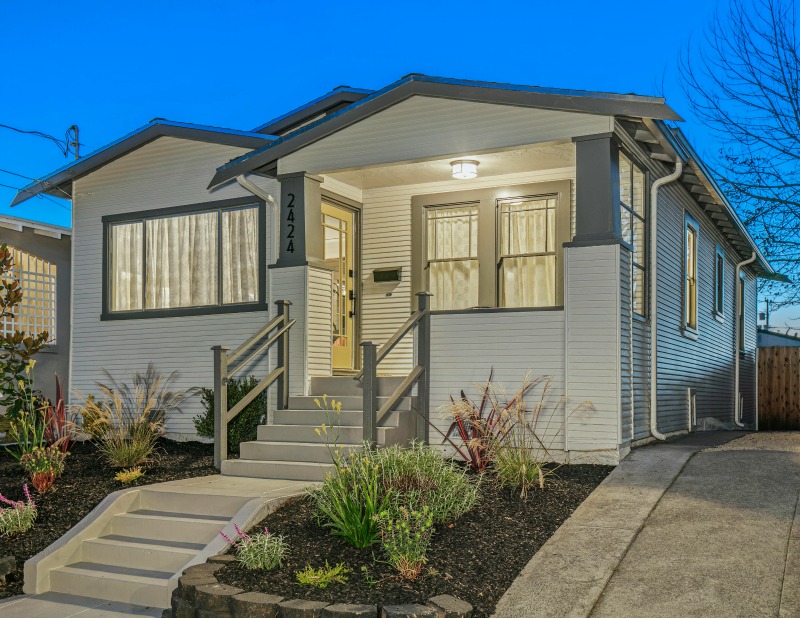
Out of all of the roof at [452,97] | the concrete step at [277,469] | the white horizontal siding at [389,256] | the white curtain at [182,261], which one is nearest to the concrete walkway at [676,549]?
the concrete step at [277,469]

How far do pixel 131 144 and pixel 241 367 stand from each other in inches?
186

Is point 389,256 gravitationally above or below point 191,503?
above

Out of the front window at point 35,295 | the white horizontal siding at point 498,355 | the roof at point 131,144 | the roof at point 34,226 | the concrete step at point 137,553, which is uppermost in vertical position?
the roof at point 131,144

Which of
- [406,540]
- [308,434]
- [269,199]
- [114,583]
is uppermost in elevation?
[269,199]

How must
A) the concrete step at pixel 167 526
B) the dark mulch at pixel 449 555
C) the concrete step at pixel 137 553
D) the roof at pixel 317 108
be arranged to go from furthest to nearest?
1. the roof at pixel 317 108
2. the concrete step at pixel 167 526
3. the concrete step at pixel 137 553
4. the dark mulch at pixel 449 555

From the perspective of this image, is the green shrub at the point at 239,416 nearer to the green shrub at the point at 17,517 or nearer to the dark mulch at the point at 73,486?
the dark mulch at the point at 73,486

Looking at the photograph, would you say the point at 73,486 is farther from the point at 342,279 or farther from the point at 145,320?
the point at 342,279

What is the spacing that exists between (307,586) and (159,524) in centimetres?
232

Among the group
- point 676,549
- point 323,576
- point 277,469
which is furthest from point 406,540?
point 277,469

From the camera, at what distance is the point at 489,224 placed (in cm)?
1090

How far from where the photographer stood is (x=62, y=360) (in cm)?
1531

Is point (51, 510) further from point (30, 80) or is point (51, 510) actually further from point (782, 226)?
point (30, 80)

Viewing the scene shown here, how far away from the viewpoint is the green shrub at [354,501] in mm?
6102

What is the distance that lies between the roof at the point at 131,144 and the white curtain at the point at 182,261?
1.12m
